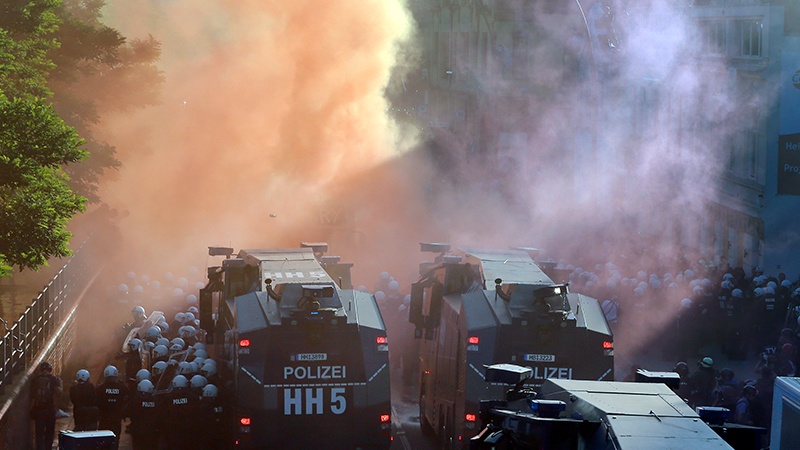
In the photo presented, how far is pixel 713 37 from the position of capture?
39281mm

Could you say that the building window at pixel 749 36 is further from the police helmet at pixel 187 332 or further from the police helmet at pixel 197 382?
the police helmet at pixel 197 382

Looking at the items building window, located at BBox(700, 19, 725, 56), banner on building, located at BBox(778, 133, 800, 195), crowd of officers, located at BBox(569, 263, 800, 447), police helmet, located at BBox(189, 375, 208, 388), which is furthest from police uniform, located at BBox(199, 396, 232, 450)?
building window, located at BBox(700, 19, 725, 56)

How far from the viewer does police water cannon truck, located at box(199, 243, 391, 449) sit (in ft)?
50.9

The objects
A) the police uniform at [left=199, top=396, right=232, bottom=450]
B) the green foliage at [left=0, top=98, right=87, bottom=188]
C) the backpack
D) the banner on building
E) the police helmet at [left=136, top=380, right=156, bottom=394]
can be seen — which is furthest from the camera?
the banner on building

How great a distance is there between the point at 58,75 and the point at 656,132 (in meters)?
19.4

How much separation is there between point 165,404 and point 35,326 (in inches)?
182

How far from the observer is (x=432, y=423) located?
61.8 feet

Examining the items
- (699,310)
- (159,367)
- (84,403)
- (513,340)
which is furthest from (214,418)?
(699,310)

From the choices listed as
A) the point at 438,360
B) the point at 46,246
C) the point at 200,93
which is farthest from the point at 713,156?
the point at 46,246

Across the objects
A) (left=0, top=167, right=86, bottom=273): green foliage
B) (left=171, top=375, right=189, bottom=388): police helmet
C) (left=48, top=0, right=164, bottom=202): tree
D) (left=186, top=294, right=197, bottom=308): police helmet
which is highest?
(left=48, top=0, right=164, bottom=202): tree

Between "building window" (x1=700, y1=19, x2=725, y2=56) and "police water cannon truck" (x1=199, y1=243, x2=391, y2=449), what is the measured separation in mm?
25954

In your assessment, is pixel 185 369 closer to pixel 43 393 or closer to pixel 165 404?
pixel 165 404

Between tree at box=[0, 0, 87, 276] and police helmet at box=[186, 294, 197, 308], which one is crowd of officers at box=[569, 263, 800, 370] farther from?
tree at box=[0, 0, 87, 276]

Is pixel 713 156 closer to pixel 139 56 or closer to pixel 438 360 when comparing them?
pixel 139 56
